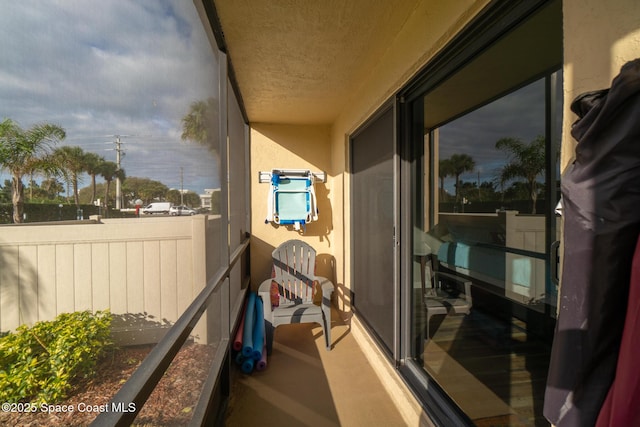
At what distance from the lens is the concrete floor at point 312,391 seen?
1811 millimetres

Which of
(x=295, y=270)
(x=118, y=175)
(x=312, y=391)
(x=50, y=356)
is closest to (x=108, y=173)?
(x=118, y=175)

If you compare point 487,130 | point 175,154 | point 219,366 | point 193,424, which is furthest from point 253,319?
point 487,130

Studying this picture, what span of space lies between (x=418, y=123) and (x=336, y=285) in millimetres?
2403

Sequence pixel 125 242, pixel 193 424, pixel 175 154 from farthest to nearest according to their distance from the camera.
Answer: pixel 193 424
pixel 175 154
pixel 125 242

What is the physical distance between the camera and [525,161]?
1.39 metres

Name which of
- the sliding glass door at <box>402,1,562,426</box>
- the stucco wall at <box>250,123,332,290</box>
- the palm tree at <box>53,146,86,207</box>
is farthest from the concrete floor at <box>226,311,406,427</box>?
the palm tree at <box>53,146,86,207</box>

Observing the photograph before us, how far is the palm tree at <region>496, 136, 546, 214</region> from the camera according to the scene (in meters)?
1.33

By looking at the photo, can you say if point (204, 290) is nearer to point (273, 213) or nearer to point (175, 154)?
point (175, 154)

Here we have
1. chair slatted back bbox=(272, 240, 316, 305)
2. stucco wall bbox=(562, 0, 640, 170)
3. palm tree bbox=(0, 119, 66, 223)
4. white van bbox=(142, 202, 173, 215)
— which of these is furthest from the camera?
chair slatted back bbox=(272, 240, 316, 305)

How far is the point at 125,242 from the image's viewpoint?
27.5 inches

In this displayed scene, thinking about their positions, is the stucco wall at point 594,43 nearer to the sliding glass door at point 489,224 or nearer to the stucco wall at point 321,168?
the sliding glass door at point 489,224

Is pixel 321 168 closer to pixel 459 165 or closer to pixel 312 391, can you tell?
pixel 459 165

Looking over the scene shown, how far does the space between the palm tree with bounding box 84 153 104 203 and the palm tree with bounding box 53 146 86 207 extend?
0.03 feet

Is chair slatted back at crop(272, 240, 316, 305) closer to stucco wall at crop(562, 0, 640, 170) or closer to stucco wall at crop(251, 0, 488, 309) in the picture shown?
stucco wall at crop(251, 0, 488, 309)
